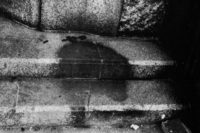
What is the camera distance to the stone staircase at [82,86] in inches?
134

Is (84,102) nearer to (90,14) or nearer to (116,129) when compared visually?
(116,129)

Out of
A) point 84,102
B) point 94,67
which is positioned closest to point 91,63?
point 94,67

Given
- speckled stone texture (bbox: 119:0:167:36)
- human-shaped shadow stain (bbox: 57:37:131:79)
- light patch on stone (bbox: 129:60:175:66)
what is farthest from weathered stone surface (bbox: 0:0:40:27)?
light patch on stone (bbox: 129:60:175:66)

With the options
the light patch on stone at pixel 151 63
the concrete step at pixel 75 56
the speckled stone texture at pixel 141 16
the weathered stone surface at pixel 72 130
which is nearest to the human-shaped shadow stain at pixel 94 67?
the concrete step at pixel 75 56

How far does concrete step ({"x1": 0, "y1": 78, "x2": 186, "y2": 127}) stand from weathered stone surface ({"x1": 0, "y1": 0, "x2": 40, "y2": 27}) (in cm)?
98

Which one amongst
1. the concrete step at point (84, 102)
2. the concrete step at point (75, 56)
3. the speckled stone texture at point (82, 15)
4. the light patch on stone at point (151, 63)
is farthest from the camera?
the speckled stone texture at point (82, 15)

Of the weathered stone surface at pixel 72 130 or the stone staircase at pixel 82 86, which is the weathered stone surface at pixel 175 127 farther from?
the weathered stone surface at pixel 72 130

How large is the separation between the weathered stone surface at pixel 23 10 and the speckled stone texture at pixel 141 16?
1.26 metres

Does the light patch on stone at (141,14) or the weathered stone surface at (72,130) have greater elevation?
the light patch on stone at (141,14)

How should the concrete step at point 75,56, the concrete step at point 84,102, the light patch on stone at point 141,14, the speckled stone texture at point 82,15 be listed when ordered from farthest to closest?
the light patch on stone at point 141,14
the speckled stone texture at point 82,15
the concrete step at point 75,56
the concrete step at point 84,102

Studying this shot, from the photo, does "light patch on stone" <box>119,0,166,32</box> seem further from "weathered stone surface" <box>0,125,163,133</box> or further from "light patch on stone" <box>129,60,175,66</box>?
"weathered stone surface" <box>0,125,163,133</box>

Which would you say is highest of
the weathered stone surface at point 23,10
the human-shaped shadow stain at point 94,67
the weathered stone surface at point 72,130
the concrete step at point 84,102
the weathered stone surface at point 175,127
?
the weathered stone surface at point 23,10

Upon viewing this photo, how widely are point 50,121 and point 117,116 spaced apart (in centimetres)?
84

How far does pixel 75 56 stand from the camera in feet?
12.2
